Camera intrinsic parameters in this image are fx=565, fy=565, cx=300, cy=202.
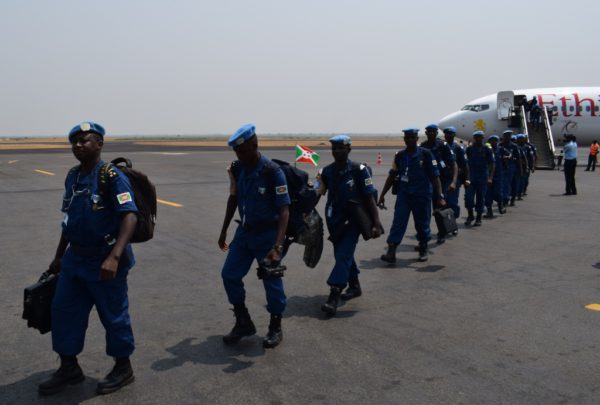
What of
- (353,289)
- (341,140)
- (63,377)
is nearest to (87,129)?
(63,377)

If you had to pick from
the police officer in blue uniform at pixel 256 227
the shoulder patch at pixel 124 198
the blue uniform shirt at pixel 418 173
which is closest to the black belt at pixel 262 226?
the police officer in blue uniform at pixel 256 227

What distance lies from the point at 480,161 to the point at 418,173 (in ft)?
14.5

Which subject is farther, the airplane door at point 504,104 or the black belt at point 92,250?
the airplane door at point 504,104

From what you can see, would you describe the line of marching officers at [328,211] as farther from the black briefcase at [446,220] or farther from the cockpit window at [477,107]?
the cockpit window at [477,107]

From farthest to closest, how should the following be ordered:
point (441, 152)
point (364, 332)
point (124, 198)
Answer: point (441, 152)
point (364, 332)
point (124, 198)

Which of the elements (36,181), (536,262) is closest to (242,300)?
(536,262)

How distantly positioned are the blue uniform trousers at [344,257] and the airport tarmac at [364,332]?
1.16 ft

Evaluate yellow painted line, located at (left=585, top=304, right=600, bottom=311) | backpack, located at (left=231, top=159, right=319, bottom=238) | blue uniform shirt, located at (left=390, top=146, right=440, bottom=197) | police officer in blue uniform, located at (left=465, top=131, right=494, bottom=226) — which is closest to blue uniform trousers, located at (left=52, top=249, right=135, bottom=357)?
backpack, located at (left=231, top=159, right=319, bottom=238)

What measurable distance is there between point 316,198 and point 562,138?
29.4 metres

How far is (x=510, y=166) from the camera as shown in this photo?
A: 49.0ft

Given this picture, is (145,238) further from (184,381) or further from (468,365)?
(468,365)

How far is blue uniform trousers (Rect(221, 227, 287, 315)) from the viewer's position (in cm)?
495

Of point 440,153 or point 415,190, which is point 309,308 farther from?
point 440,153

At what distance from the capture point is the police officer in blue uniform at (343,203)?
603cm
